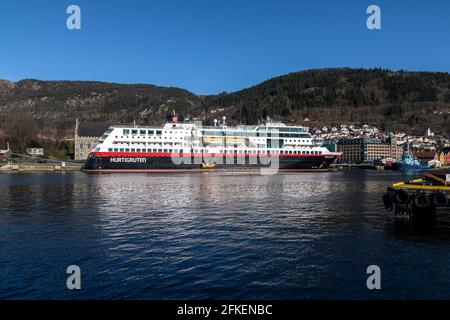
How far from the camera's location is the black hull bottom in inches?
2982

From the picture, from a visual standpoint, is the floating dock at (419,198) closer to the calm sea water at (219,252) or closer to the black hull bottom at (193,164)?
the calm sea water at (219,252)

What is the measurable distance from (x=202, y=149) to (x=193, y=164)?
12.5ft

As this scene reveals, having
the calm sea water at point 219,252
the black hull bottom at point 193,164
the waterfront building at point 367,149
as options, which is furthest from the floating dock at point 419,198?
the waterfront building at point 367,149

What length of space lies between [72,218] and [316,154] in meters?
69.5

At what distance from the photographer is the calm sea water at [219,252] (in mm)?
11711

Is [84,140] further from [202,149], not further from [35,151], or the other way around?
[202,149]

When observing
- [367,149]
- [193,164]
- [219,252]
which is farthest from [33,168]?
[367,149]

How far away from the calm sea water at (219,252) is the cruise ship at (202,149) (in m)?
49.0

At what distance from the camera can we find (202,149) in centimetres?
8225

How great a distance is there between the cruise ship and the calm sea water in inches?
1930
